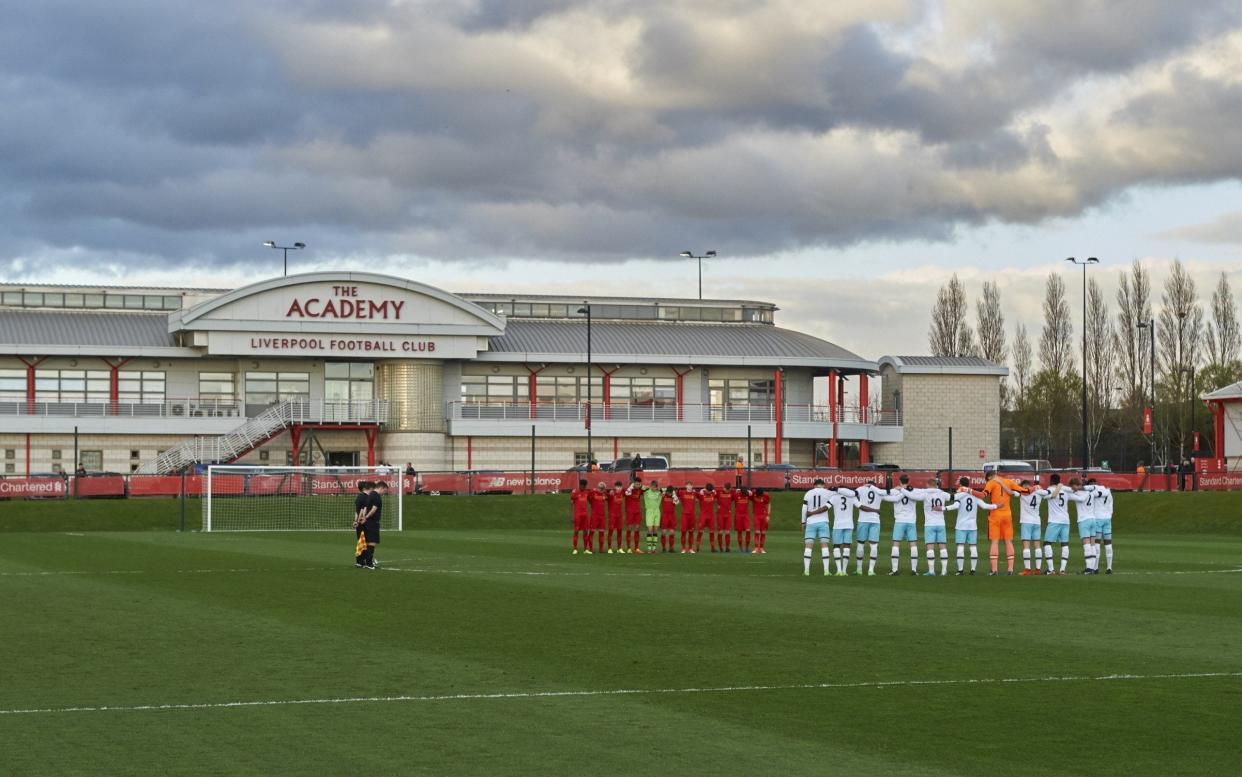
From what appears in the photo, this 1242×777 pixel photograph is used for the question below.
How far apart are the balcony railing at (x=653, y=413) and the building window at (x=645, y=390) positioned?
0.30 m

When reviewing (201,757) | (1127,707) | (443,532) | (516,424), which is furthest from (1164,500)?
(201,757)

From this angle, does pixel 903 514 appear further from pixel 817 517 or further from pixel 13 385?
pixel 13 385

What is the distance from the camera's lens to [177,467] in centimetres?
7119

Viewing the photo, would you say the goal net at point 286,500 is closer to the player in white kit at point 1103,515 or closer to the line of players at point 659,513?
the line of players at point 659,513

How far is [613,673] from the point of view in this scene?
1577 cm

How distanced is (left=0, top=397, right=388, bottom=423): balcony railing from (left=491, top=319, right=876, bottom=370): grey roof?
7342mm

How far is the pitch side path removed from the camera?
38.2ft

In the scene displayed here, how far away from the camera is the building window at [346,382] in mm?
79188

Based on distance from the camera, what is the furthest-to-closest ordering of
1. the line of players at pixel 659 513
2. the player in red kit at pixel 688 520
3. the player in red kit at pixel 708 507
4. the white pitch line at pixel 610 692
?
the player in red kit at pixel 688 520 → the player in red kit at pixel 708 507 → the line of players at pixel 659 513 → the white pitch line at pixel 610 692

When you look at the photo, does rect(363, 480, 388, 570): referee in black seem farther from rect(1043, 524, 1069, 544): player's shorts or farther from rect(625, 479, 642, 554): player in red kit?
rect(1043, 524, 1069, 544): player's shorts

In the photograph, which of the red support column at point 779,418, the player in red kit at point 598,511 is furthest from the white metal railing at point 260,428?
the player in red kit at point 598,511

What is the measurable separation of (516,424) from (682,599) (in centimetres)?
5551

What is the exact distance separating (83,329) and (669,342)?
29.0 m

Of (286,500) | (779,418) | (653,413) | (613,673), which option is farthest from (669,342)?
(613,673)
